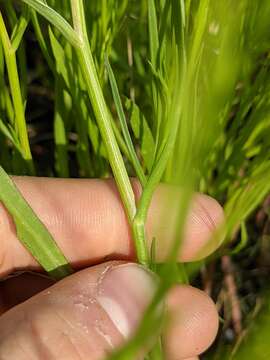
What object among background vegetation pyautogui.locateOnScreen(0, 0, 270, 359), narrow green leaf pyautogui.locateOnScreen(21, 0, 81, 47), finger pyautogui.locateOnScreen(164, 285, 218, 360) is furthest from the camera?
finger pyautogui.locateOnScreen(164, 285, 218, 360)

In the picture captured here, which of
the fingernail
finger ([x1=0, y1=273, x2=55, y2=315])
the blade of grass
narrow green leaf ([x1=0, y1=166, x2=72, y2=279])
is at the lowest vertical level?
finger ([x1=0, y1=273, x2=55, y2=315])

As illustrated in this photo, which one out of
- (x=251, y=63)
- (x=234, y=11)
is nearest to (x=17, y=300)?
(x=251, y=63)

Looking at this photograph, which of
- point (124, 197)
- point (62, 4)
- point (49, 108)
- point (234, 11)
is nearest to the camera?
point (234, 11)

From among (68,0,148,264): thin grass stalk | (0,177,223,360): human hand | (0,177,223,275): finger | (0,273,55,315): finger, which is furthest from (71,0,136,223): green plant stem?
(0,273,55,315): finger

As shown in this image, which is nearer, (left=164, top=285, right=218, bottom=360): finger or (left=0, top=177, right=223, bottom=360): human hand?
(left=0, top=177, right=223, bottom=360): human hand

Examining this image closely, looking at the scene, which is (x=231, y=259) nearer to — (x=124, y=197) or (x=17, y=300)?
(x=17, y=300)

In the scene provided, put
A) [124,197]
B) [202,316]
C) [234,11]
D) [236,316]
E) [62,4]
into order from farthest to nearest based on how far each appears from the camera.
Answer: [236,316]
[202,316]
[62,4]
[124,197]
[234,11]

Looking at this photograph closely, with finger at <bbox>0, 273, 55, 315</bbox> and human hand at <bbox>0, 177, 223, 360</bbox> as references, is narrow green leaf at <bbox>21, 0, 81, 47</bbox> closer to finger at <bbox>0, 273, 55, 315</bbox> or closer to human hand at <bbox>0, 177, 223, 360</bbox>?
human hand at <bbox>0, 177, 223, 360</bbox>
